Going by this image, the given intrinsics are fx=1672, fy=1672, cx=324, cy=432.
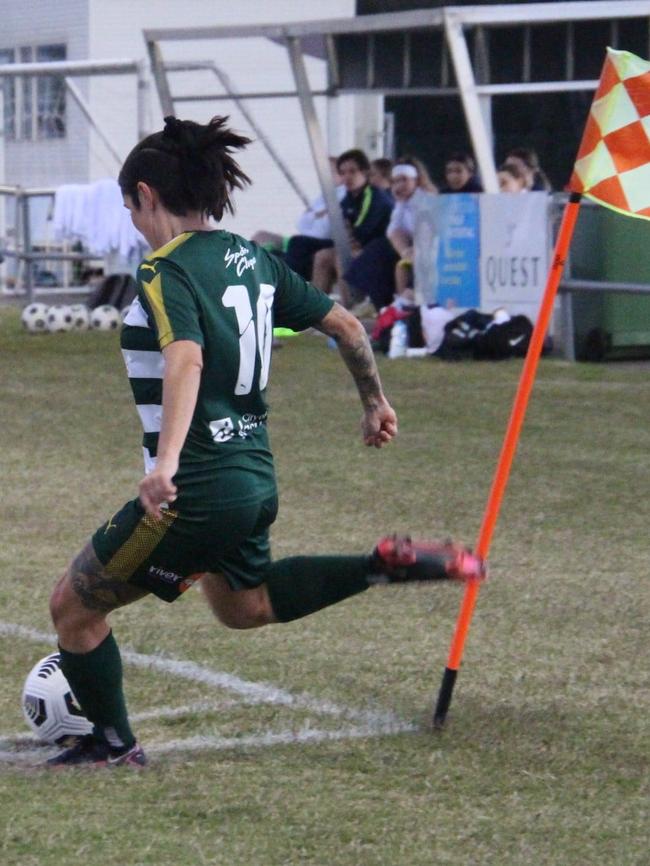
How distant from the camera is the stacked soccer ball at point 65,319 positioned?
18.6 metres

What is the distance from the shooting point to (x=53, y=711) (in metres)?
4.60

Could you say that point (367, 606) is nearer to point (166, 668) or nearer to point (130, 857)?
point (166, 668)

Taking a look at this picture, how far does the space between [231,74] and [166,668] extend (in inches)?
1031

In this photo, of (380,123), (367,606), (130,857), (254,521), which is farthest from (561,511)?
(380,123)

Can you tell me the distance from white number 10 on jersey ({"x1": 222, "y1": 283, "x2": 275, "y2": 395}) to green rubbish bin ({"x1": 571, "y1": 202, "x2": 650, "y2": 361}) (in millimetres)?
10583

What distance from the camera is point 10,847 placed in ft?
12.4

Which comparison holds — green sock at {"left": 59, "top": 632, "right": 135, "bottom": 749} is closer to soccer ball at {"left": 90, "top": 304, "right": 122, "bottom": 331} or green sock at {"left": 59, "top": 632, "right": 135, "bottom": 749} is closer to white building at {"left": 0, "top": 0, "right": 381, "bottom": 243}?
soccer ball at {"left": 90, "top": 304, "right": 122, "bottom": 331}

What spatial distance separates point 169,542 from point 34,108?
22.4 metres

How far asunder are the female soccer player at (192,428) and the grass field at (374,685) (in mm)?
451

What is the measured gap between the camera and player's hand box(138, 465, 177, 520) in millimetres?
3785

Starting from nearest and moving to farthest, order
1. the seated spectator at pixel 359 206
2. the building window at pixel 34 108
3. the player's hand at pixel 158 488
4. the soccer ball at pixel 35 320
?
the player's hand at pixel 158 488 → the seated spectator at pixel 359 206 → the soccer ball at pixel 35 320 → the building window at pixel 34 108

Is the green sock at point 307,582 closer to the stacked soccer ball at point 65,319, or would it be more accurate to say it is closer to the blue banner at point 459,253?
the blue banner at point 459,253

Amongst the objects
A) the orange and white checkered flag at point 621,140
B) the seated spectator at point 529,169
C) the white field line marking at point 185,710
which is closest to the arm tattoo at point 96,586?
the white field line marking at point 185,710

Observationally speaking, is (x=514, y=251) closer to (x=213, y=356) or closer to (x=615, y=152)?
(x=615, y=152)
